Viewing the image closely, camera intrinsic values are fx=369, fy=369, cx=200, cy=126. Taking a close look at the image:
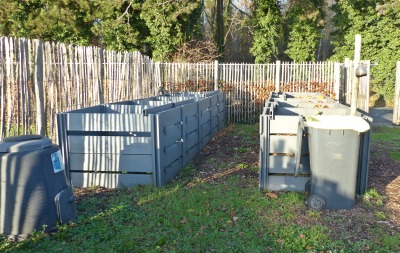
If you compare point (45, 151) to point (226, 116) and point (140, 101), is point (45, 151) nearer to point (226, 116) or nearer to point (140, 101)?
point (140, 101)

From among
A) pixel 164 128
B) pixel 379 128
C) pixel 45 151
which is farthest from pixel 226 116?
pixel 45 151

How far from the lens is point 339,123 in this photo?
4.91 metres

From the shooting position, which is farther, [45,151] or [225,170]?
[225,170]

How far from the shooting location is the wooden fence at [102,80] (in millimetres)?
6617

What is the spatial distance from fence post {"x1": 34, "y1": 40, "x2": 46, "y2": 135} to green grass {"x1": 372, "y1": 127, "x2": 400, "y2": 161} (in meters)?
7.47

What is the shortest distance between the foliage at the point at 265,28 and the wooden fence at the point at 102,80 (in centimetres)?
896

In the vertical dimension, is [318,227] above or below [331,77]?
below

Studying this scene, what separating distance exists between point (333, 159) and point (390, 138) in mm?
6902

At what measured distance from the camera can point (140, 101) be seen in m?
8.56

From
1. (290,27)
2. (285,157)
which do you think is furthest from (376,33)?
(285,157)

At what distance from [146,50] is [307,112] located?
1484cm

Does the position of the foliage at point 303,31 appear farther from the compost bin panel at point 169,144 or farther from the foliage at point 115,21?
the compost bin panel at point 169,144

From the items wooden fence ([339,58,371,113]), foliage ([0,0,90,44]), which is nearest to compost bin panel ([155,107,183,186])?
wooden fence ([339,58,371,113])

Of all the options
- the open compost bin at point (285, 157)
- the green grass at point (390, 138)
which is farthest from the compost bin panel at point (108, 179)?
the green grass at point (390, 138)
